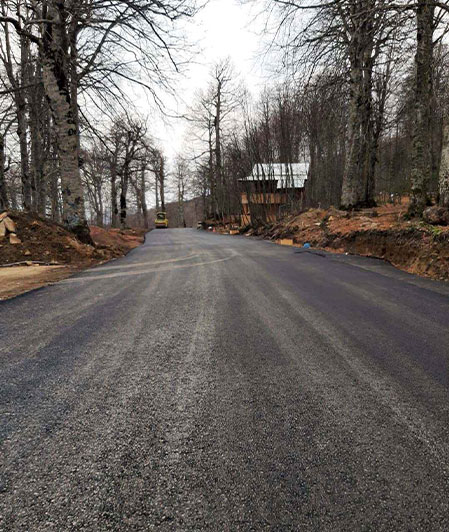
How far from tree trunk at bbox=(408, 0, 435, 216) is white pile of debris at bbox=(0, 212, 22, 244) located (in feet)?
29.1

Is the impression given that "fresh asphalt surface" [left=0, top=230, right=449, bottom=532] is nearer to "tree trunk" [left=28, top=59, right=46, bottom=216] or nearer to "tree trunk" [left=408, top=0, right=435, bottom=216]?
"tree trunk" [left=408, top=0, right=435, bottom=216]

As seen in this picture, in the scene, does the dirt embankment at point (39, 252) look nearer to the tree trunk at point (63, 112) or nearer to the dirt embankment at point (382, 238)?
the tree trunk at point (63, 112)

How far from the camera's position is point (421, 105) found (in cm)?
668

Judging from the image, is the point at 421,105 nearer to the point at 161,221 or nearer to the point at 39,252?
the point at 39,252

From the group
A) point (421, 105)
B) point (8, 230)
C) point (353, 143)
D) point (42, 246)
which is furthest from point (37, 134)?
point (421, 105)

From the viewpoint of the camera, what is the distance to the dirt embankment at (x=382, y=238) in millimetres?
4691

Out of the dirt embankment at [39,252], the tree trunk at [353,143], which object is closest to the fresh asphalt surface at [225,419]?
the dirt embankment at [39,252]

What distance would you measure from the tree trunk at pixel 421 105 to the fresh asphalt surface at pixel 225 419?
5.19 metres

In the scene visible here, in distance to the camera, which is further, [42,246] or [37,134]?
[37,134]

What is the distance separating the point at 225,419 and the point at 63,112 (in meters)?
8.28

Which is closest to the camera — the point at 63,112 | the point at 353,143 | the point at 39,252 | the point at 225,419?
the point at 225,419

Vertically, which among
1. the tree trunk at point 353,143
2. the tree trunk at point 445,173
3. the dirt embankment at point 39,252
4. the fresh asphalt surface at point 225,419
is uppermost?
the tree trunk at point 353,143

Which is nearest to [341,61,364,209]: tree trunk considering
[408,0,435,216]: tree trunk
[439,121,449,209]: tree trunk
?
[408,0,435,216]: tree trunk

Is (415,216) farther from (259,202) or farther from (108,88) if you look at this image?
(259,202)
